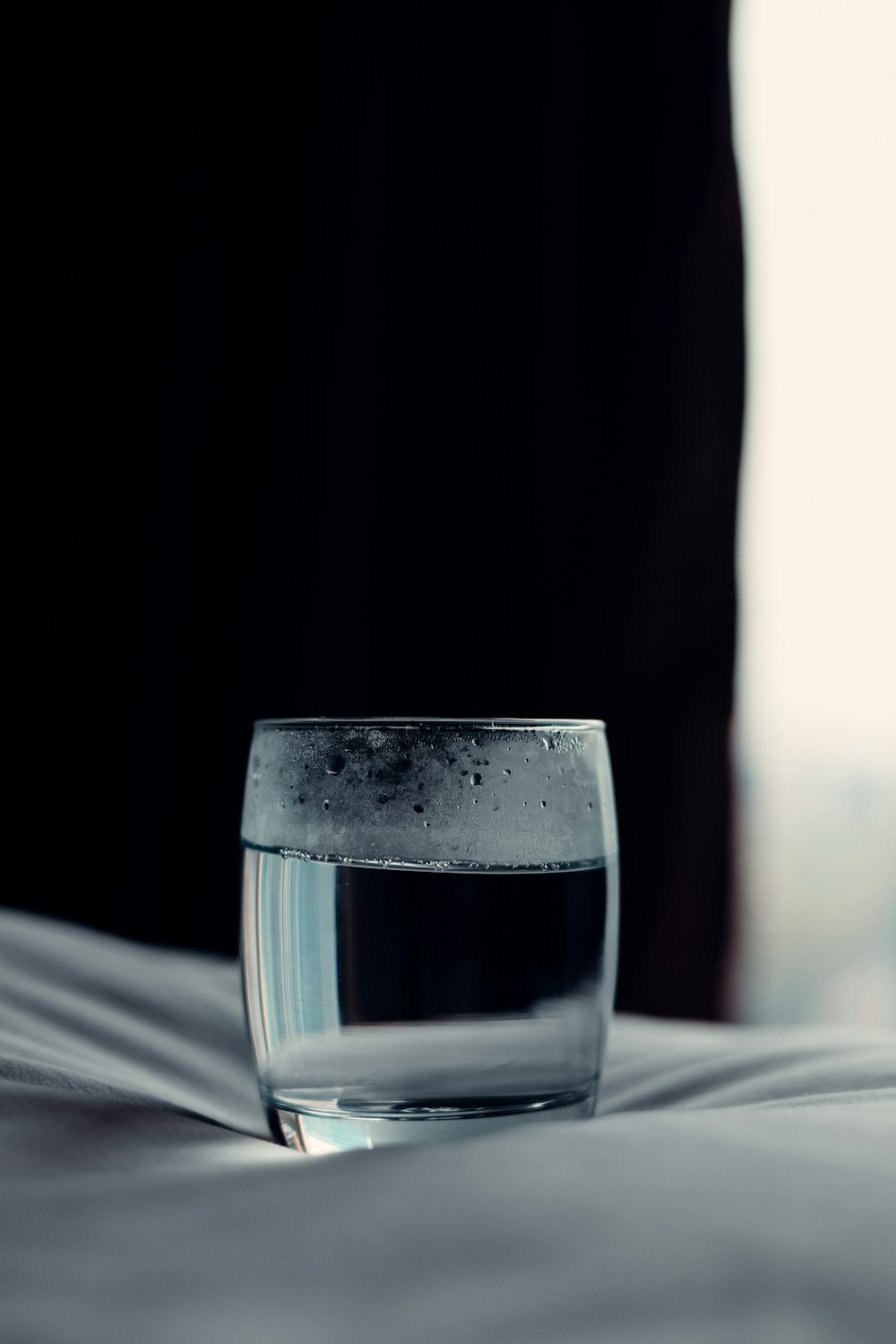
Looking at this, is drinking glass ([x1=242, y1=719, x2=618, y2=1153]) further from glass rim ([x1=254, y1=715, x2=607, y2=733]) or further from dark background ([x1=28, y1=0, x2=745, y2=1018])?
dark background ([x1=28, y1=0, x2=745, y2=1018])

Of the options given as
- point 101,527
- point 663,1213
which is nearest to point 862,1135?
point 663,1213

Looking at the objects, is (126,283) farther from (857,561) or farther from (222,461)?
(857,561)

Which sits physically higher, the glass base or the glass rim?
the glass rim

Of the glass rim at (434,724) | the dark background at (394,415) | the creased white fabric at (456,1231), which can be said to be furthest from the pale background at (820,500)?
the creased white fabric at (456,1231)

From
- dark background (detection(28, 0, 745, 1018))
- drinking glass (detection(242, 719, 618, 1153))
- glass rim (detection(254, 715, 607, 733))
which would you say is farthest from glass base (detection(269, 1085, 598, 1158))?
dark background (detection(28, 0, 745, 1018))

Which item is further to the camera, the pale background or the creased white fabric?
the pale background

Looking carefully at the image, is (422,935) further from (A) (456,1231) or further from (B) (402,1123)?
(A) (456,1231)
